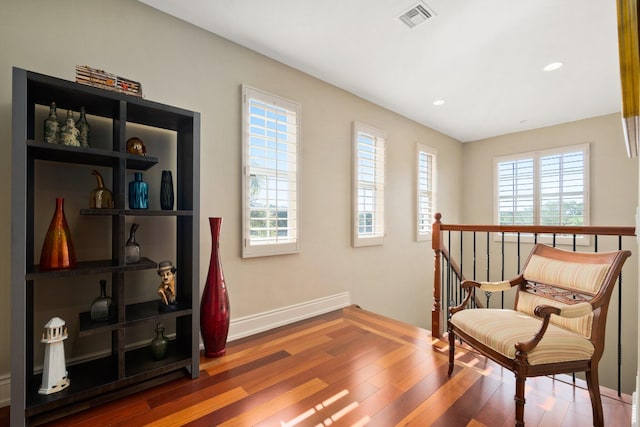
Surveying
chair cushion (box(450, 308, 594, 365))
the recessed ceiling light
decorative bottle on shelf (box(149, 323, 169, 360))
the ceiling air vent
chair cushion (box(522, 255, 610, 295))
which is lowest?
decorative bottle on shelf (box(149, 323, 169, 360))

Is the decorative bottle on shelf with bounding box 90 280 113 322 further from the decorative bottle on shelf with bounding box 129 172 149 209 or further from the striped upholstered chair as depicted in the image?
the striped upholstered chair

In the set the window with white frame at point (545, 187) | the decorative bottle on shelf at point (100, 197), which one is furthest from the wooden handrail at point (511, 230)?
the window with white frame at point (545, 187)

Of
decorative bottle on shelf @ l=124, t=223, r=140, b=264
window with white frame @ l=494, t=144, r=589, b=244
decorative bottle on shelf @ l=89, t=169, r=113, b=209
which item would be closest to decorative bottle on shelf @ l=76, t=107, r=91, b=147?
decorative bottle on shelf @ l=89, t=169, r=113, b=209

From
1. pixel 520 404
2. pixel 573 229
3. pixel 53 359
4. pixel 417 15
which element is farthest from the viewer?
pixel 417 15

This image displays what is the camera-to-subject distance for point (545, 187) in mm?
4887

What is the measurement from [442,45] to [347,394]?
9.35ft

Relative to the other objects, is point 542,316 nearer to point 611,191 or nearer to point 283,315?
point 283,315

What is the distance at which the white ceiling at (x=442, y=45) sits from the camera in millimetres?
2162

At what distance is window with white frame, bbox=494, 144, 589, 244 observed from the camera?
4543 mm

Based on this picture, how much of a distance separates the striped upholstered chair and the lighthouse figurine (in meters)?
2.33

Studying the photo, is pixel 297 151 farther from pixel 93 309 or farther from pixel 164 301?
pixel 93 309

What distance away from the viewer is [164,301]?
1.95 metres

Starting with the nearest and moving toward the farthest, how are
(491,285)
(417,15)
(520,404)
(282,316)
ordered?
(520,404)
(491,285)
(417,15)
(282,316)

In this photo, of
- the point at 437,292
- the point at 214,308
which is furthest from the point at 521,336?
the point at 214,308
